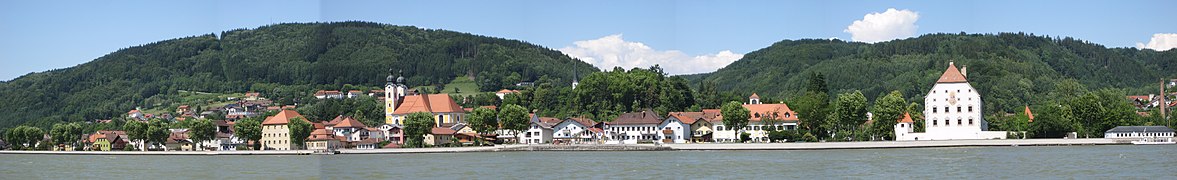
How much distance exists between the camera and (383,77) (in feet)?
572

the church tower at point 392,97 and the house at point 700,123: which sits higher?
the church tower at point 392,97

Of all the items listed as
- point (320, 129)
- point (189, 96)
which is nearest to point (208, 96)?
point (189, 96)

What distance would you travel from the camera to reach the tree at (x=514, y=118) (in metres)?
73.9

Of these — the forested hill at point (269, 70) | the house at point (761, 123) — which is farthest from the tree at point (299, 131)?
the forested hill at point (269, 70)

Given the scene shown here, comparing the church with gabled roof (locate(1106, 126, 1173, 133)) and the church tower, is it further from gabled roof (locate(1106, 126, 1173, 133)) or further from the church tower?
the church tower

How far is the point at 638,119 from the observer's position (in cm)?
8000

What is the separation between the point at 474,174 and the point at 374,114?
64.7m

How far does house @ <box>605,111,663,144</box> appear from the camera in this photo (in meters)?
78.9

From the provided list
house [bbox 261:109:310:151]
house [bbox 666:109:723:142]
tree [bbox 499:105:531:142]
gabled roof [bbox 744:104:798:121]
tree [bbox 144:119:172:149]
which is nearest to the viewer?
tree [bbox 499:105:531:142]

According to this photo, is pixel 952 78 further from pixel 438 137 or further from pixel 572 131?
pixel 438 137

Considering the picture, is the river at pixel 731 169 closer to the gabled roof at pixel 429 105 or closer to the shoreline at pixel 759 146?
the shoreline at pixel 759 146

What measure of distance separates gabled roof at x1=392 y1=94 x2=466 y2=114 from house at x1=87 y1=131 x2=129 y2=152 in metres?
18.9

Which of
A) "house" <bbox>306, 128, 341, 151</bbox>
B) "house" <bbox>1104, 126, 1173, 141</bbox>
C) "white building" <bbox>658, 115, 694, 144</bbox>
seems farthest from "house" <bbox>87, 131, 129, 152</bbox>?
"house" <bbox>1104, 126, 1173, 141</bbox>

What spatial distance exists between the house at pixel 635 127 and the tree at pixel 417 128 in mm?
11534
